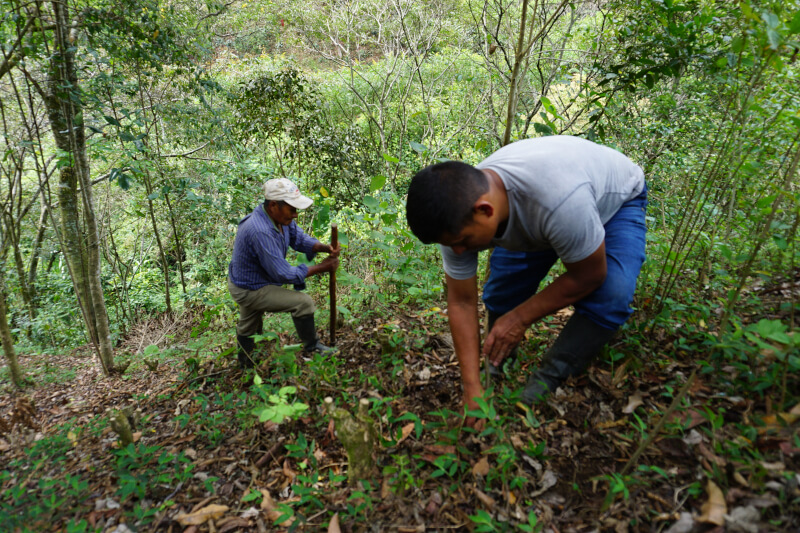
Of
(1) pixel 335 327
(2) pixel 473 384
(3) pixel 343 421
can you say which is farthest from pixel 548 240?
(1) pixel 335 327

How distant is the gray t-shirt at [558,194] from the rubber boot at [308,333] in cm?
187

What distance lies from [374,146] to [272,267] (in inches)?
174

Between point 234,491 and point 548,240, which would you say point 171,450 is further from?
point 548,240

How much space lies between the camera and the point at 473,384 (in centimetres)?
198

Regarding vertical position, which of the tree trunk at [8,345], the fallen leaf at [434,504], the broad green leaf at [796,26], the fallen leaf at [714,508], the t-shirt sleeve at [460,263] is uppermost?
the broad green leaf at [796,26]

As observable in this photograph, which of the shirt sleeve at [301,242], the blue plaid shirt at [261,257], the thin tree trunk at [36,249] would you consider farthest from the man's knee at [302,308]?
the thin tree trunk at [36,249]

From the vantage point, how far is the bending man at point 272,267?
3.41 m

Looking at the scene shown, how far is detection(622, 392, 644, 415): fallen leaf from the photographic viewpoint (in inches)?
77.9

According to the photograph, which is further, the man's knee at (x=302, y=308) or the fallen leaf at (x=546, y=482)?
the man's knee at (x=302, y=308)

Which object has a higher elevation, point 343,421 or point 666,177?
point 666,177

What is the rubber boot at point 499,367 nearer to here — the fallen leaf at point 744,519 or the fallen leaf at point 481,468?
the fallen leaf at point 481,468

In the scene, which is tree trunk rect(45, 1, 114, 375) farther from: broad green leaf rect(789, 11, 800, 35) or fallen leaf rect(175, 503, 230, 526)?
broad green leaf rect(789, 11, 800, 35)

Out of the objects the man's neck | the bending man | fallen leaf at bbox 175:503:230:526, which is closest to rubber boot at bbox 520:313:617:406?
the man's neck

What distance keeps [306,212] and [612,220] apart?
643 centimetres
